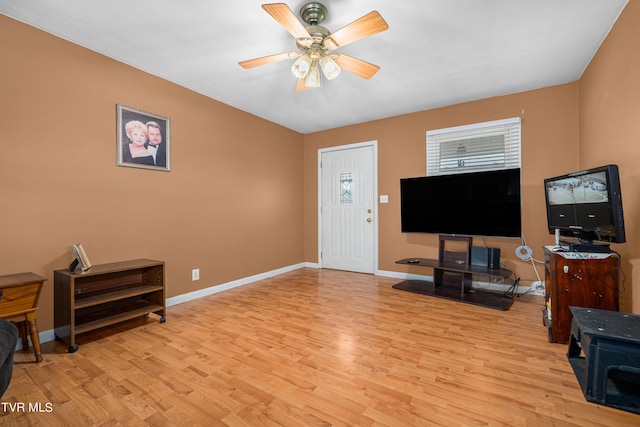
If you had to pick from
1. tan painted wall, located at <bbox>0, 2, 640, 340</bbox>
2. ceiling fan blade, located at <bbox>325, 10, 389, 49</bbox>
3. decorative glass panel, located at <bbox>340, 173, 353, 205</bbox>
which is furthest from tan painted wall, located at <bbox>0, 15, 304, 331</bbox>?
ceiling fan blade, located at <bbox>325, 10, 389, 49</bbox>

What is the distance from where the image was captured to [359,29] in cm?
191

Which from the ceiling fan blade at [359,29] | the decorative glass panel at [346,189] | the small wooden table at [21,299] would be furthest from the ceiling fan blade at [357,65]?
the small wooden table at [21,299]

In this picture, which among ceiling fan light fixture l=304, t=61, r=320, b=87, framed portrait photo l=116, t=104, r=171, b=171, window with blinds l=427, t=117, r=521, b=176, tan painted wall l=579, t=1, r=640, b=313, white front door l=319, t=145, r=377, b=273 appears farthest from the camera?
white front door l=319, t=145, r=377, b=273

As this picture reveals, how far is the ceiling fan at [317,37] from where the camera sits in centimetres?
181

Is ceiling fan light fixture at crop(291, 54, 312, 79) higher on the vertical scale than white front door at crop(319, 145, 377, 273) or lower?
higher

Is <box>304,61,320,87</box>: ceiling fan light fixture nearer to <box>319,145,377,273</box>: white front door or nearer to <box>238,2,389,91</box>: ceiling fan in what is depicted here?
<box>238,2,389,91</box>: ceiling fan

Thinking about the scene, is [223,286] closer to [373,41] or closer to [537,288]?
[373,41]

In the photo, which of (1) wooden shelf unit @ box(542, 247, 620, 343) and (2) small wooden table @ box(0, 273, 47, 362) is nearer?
(2) small wooden table @ box(0, 273, 47, 362)

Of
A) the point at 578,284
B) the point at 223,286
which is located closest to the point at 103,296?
the point at 223,286

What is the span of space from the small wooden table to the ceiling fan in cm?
228

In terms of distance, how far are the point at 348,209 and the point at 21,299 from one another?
13.2ft

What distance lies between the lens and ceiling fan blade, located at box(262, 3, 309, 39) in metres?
1.70

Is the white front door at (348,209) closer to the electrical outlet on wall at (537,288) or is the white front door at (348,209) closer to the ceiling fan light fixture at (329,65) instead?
the electrical outlet on wall at (537,288)

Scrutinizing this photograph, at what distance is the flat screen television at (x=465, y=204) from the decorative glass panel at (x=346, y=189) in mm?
1109
